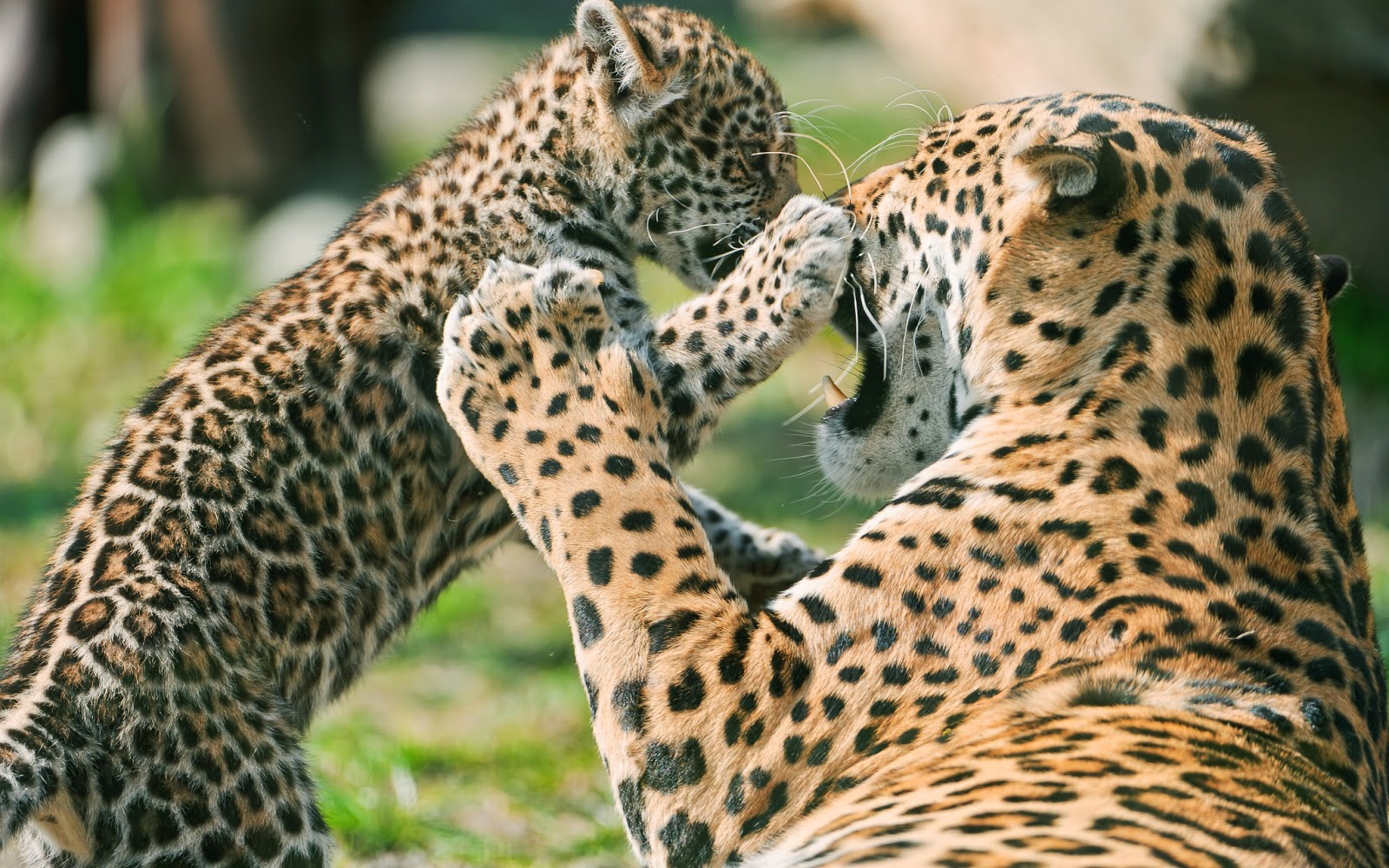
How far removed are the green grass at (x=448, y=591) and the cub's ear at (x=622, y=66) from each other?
878 mm

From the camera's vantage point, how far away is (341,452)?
18.4 ft

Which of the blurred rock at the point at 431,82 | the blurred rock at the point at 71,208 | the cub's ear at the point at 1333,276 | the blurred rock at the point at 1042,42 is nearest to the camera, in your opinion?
the cub's ear at the point at 1333,276

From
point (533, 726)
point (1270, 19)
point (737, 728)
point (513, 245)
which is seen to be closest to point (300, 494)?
point (513, 245)

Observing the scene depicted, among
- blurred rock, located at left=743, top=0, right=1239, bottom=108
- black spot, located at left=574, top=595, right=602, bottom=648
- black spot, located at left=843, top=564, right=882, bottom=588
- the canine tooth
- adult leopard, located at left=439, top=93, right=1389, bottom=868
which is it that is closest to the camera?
adult leopard, located at left=439, top=93, right=1389, bottom=868

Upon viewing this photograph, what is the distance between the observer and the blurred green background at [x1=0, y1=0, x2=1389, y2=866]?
24.5 ft

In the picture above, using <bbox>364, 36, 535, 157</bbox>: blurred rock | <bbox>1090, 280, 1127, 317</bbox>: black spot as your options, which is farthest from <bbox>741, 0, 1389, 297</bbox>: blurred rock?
<bbox>364, 36, 535, 157</bbox>: blurred rock

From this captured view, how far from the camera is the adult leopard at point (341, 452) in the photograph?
15.7ft

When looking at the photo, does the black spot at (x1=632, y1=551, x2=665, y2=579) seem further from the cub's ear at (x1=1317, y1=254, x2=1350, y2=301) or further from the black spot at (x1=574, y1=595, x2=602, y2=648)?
the cub's ear at (x1=1317, y1=254, x2=1350, y2=301)

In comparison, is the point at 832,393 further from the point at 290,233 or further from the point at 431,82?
the point at 431,82

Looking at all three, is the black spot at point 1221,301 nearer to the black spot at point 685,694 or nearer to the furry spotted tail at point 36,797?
the black spot at point 685,694

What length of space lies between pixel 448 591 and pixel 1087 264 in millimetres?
6419

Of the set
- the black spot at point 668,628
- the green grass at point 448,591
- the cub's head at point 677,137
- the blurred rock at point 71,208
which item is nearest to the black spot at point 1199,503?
the black spot at point 668,628

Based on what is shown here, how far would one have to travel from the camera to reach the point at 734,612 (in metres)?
4.36

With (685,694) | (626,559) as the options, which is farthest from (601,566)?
(685,694)
